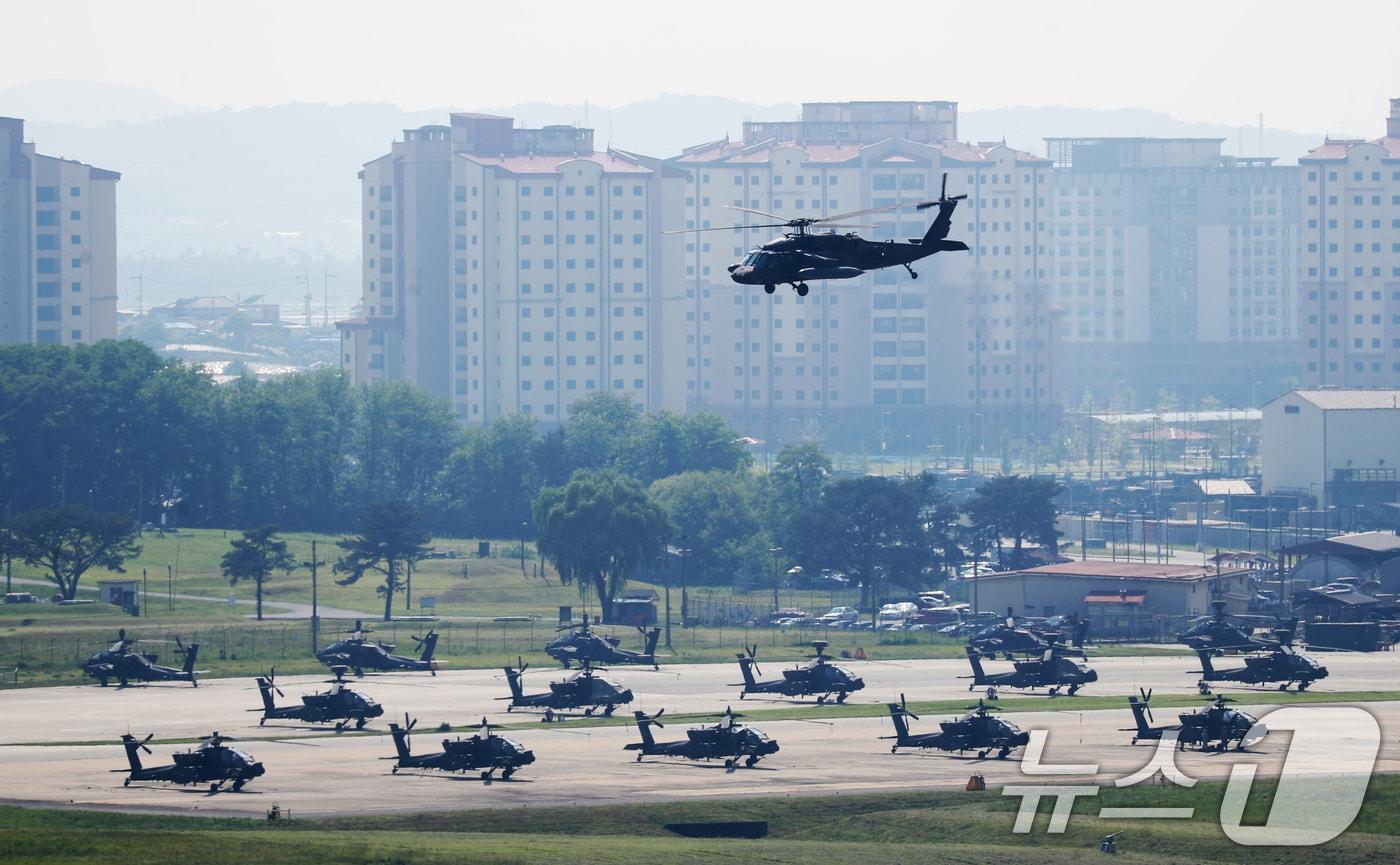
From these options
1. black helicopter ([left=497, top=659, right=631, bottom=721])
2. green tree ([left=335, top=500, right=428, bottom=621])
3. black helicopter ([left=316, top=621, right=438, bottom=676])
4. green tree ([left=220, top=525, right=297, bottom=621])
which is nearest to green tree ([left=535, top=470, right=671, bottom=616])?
green tree ([left=335, top=500, right=428, bottom=621])

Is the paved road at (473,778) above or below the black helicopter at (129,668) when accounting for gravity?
below

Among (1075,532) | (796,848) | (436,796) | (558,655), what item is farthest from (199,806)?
(1075,532)

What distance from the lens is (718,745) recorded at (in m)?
76.1

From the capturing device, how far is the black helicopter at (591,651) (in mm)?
104750

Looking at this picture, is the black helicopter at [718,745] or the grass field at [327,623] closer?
the black helicopter at [718,745]

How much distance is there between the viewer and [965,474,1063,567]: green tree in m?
161

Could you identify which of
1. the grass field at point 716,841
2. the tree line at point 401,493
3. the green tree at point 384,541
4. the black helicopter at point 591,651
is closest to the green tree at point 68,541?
the tree line at point 401,493

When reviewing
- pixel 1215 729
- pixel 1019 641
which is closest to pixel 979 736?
pixel 1215 729

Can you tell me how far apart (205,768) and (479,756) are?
28.9 feet

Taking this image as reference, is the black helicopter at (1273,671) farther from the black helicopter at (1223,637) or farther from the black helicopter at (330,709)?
the black helicopter at (330,709)

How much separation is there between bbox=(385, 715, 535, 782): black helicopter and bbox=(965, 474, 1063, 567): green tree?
90751mm

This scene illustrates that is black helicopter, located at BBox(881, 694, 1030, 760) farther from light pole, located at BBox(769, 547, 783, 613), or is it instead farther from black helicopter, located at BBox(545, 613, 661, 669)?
light pole, located at BBox(769, 547, 783, 613)

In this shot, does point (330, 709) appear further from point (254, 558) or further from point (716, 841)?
point (254, 558)

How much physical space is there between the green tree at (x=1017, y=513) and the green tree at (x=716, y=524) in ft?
52.1
